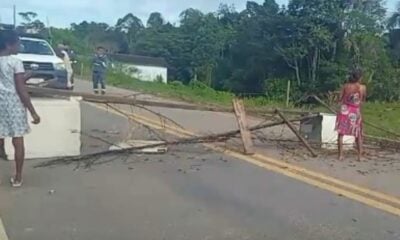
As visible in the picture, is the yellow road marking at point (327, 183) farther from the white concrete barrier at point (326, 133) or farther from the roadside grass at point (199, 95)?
the roadside grass at point (199, 95)

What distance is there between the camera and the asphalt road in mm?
5957

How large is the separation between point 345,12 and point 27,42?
84.8ft

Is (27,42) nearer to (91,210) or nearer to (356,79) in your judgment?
(356,79)

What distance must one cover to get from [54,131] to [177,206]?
12.0ft

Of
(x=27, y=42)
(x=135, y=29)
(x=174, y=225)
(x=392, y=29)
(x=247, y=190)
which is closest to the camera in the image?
(x=174, y=225)

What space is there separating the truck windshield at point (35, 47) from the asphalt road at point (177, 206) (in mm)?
11287

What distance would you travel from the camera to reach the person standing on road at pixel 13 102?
7867mm

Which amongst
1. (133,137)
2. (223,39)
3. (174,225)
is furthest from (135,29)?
(174,225)

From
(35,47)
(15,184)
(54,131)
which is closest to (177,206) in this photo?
(15,184)

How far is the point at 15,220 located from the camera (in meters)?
6.23

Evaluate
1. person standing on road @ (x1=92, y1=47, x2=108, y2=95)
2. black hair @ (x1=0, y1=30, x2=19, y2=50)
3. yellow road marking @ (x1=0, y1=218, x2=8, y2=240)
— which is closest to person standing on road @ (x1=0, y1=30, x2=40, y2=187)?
black hair @ (x1=0, y1=30, x2=19, y2=50)

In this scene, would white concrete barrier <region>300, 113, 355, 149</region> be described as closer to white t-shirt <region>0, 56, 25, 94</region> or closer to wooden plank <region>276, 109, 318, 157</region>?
wooden plank <region>276, 109, 318, 157</region>

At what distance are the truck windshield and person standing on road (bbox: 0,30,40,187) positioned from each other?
40.1 feet

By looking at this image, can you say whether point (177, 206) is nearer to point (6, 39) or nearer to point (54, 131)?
point (6, 39)
